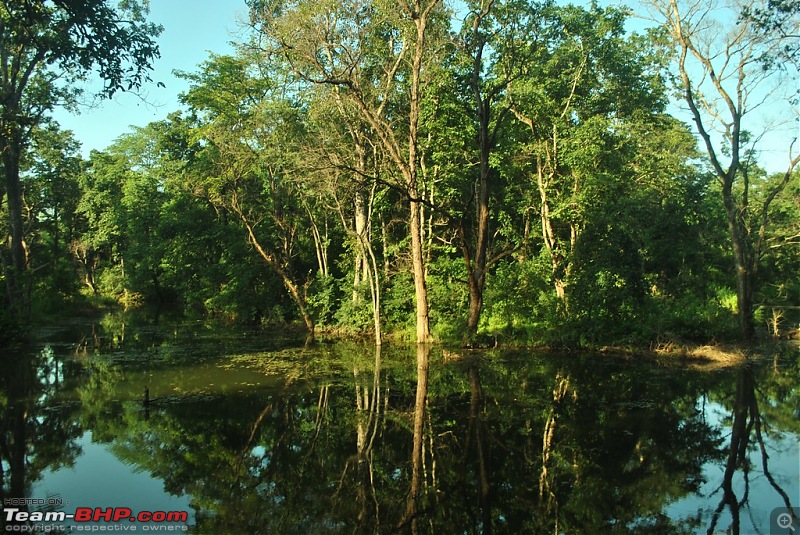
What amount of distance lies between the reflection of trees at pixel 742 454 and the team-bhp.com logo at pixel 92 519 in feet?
19.8

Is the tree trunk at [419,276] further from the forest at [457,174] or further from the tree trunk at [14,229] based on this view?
the tree trunk at [14,229]

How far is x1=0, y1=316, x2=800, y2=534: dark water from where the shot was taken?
6.54 m

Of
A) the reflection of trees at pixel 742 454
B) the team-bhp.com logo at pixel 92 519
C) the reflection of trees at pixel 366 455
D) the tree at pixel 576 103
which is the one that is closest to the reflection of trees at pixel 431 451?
the reflection of trees at pixel 366 455

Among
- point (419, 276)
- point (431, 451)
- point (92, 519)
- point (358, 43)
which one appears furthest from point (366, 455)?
point (358, 43)

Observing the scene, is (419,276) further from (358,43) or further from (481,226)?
(358,43)

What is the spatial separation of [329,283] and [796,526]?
23.0 meters

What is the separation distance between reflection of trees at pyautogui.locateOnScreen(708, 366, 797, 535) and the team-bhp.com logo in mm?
6036

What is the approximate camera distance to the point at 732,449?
891 cm

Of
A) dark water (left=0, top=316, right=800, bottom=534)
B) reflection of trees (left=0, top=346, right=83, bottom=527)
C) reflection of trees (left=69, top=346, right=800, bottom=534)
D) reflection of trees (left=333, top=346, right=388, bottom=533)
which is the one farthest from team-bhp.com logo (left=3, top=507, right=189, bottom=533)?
reflection of trees (left=333, top=346, right=388, bottom=533)

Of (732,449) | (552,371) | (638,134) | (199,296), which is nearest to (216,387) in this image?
(552,371)

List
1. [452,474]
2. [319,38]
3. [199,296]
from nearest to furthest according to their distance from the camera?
[452,474] < [319,38] < [199,296]

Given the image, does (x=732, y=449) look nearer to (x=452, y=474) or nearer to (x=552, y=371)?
(x=452, y=474)

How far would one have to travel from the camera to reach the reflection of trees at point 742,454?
6.70 m

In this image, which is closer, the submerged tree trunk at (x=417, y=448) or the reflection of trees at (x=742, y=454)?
the submerged tree trunk at (x=417, y=448)
